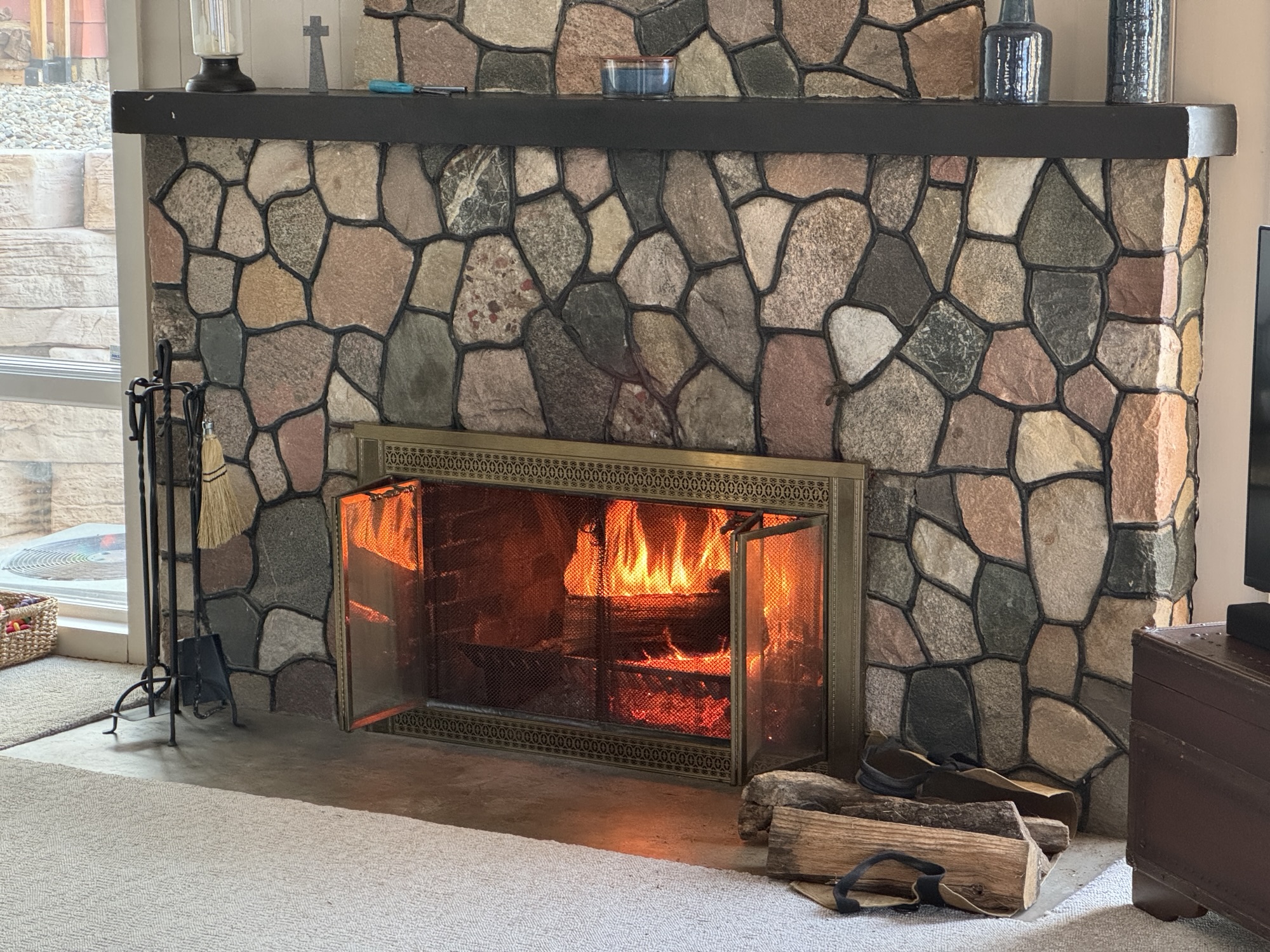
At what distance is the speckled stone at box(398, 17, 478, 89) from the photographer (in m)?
3.60

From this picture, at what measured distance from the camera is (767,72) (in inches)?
131

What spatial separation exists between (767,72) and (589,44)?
406 mm

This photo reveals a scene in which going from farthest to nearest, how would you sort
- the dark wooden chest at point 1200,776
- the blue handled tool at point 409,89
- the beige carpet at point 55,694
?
the beige carpet at point 55,694
the blue handled tool at point 409,89
the dark wooden chest at point 1200,776

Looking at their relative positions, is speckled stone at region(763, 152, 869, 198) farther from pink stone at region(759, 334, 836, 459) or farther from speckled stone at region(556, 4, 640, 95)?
speckled stone at region(556, 4, 640, 95)

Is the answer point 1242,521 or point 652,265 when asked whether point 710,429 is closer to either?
point 652,265

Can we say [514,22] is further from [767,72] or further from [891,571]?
[891,571]


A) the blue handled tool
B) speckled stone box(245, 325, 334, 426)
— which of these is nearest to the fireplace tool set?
speckled stone box(245, 325, 334, 426)

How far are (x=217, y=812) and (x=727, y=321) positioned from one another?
145 centimetres

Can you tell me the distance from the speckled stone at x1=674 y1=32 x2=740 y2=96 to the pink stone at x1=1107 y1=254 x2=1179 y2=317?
87cm

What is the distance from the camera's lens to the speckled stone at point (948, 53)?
3.16m

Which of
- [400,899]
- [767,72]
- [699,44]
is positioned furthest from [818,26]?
[400,899]

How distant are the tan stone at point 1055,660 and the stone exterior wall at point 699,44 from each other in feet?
3.53

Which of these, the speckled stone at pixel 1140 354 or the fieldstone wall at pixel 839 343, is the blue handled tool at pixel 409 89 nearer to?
the fieldstone wall at pixel 839 343

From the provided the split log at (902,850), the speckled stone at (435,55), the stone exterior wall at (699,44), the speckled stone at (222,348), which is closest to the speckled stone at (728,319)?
the stone exterior wall at (699,44)
